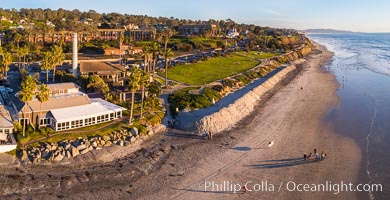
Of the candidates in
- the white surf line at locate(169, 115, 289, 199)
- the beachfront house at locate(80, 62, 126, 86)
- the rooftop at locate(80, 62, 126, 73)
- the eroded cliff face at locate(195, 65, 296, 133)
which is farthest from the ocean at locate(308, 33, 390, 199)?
the rooftop at locate(80, 62, 126, 73)

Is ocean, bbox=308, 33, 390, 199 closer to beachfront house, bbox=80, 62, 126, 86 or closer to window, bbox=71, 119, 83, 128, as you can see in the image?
window, bbox=71, 119, 83, 128

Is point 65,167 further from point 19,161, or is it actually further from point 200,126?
point 200,126

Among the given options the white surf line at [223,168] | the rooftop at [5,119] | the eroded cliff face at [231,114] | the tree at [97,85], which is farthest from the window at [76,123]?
the white surf line at [223,168]

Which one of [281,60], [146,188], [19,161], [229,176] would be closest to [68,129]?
[19,161]

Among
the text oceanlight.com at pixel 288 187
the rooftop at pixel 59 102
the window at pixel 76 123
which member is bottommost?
the text oceanlight.com at pixel 288 187

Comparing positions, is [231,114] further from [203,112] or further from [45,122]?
[45,122]

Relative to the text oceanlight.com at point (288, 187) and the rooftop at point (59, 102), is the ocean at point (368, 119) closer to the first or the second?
the text oceanlight.com at point (288, 187)
